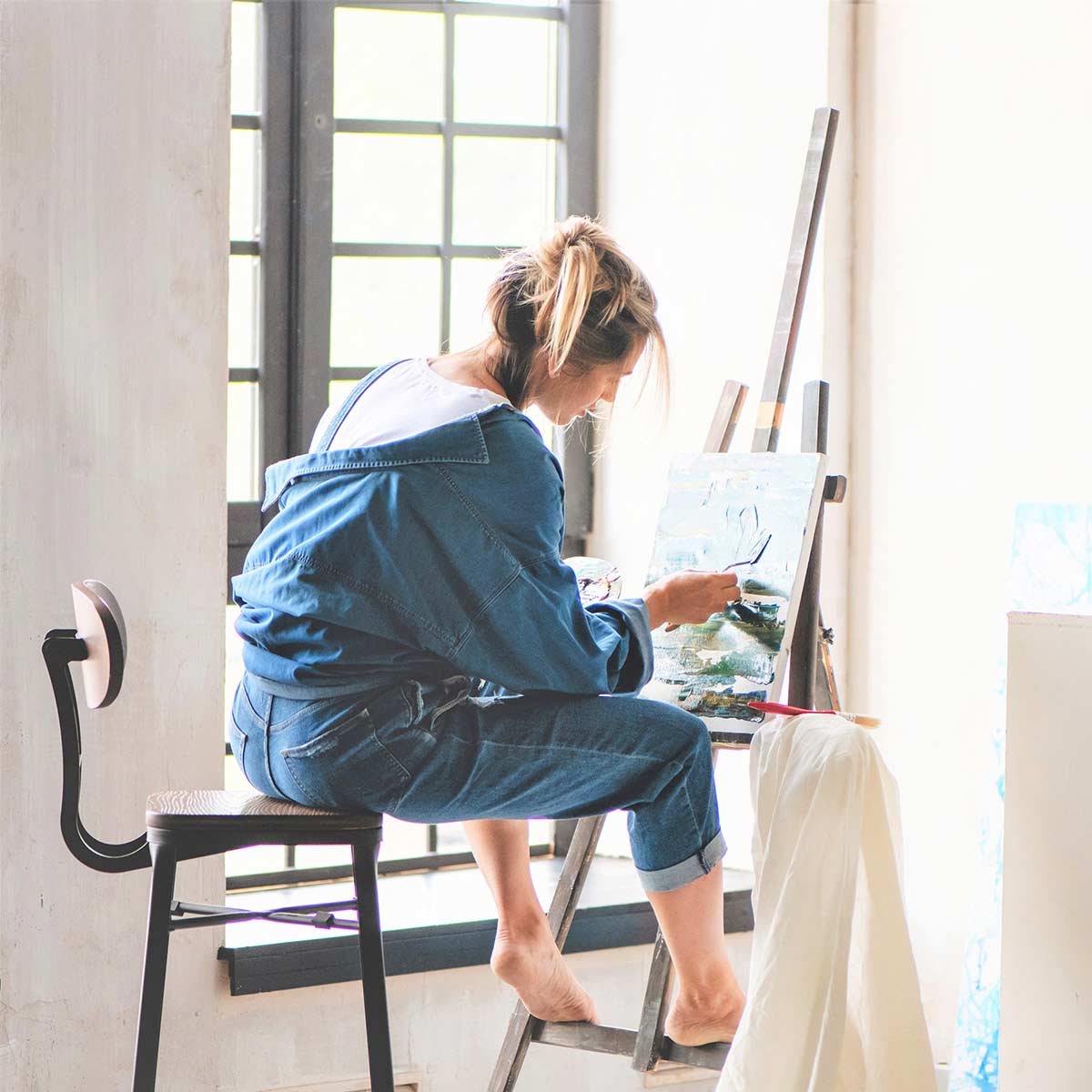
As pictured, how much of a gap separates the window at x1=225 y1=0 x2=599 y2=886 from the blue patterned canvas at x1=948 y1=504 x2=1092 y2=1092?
0.86 metres

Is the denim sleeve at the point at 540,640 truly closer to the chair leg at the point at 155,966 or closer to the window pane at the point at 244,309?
the chair leg at the point at 155,966

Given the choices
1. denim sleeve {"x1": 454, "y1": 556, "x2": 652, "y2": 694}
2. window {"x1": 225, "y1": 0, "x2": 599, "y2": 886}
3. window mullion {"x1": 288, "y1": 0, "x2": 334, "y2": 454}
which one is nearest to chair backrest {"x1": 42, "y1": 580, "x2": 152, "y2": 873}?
denim sleeve {"x1": 454, "y1": 556, "x2": 652, "y2": 694}

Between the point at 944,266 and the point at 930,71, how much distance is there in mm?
353

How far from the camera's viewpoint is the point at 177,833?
5.13ft

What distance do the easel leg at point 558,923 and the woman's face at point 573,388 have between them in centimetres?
57

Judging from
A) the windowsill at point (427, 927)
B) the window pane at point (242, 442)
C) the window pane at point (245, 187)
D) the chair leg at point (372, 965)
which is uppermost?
the window pane at point (245, 187)

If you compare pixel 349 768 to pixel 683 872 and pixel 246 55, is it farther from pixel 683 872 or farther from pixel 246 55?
pixel 246 55

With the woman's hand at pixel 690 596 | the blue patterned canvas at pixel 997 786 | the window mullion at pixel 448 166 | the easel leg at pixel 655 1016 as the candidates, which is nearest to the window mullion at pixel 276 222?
the window mullion at pixel 448 166

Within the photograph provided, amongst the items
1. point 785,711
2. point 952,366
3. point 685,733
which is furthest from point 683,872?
point 952,366

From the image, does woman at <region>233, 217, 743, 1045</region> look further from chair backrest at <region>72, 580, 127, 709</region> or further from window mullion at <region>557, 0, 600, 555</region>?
window mullion at <region>557, 0, 600, 555</region>

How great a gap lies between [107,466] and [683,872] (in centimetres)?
104

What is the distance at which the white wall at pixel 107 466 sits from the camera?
6.68ft

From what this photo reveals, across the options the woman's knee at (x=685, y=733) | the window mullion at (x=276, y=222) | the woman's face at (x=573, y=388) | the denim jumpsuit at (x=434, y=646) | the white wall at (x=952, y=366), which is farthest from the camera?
the window mullion at (x=276, y=222)

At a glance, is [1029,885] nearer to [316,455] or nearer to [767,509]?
[767,509]
